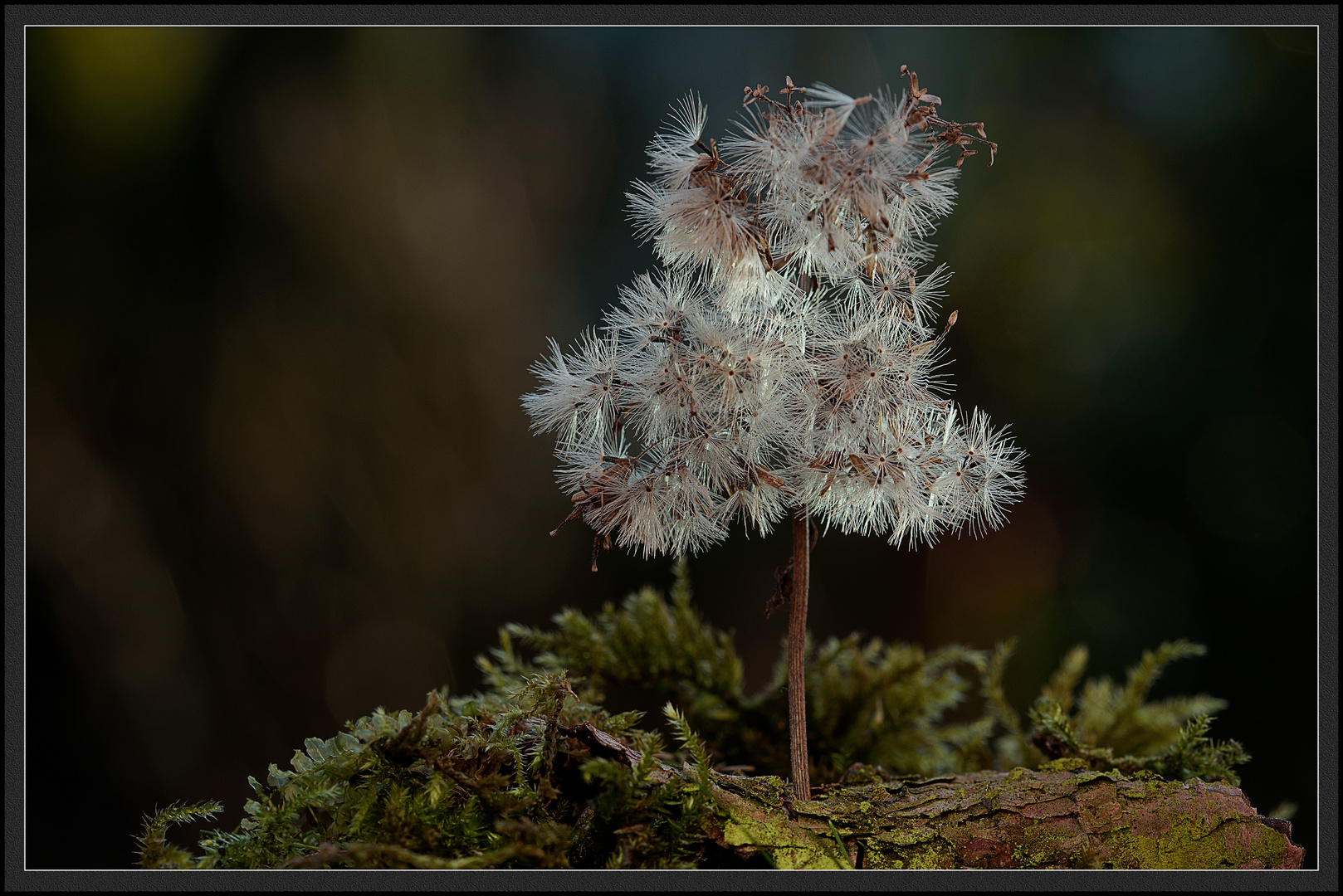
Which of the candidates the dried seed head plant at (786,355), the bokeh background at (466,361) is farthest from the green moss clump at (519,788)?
the bokeh background at (466,361)

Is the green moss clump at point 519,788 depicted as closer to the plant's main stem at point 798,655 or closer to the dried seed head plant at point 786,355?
the plant's main stem at point 798,655

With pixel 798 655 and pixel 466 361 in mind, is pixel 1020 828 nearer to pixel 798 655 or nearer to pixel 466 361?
pixel 798 655

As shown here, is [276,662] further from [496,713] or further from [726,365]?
[726,365]

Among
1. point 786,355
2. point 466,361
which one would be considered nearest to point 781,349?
point 786,355

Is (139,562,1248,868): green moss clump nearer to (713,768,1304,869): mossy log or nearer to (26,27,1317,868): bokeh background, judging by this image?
(713,768,1304,869): mossy log

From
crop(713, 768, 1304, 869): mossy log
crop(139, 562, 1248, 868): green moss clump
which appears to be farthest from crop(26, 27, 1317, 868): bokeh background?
crop(713, 768, 1304, 869): mossy log

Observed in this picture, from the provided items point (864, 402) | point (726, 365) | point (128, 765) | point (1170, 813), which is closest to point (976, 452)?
point (864, 402)
